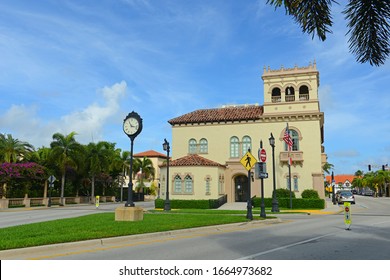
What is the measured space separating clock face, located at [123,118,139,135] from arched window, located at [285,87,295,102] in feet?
78.4

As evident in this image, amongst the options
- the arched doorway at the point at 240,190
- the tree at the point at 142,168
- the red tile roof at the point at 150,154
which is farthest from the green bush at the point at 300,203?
the red tile roof at the point at 150,154

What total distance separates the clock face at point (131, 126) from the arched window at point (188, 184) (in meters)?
18.7

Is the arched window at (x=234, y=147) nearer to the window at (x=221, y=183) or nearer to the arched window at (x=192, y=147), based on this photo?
the window at (x=221, y=183)

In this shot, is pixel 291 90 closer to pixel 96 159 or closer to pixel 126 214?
pixel 96 159

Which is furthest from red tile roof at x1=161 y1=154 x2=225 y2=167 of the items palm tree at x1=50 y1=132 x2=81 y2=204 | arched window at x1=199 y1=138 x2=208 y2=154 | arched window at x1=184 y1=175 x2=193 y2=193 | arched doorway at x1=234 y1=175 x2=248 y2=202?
palm tree at x1=50 y1=132 x2=81 y2=204

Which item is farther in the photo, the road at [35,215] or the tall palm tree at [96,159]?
the tall palm tree at [96,159]

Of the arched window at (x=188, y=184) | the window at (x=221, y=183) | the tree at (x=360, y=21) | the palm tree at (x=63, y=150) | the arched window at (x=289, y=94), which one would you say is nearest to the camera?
the tree at (x=360, y=21)

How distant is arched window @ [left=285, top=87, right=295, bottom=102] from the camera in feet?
121

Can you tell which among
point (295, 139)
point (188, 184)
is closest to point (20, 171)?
point (188, 184)

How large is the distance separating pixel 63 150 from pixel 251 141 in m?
22.5

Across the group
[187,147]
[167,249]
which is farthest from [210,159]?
[167,249]

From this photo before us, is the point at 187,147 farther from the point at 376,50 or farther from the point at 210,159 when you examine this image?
the point at 376,50

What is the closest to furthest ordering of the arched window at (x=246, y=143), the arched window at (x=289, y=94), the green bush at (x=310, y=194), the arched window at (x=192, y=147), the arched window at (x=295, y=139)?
the green bush at (x=310, y=194) < the arched window at (x=295, y=139) < the arched window at (x=289, y=94) < the arched window at (x=246, y=143) < the arched window at (x=192, y=147)

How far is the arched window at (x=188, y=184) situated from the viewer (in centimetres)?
3503
